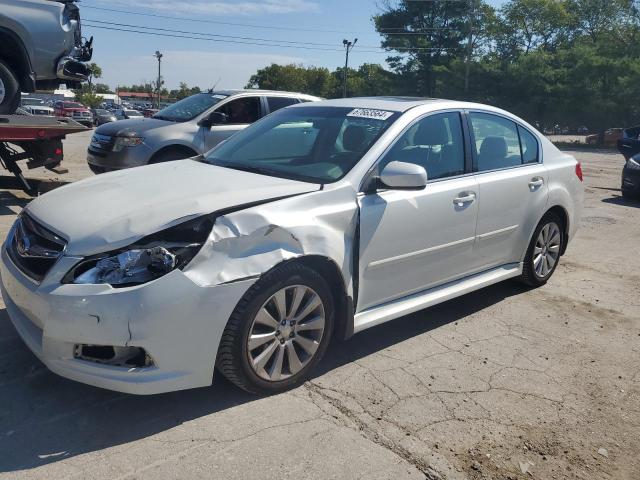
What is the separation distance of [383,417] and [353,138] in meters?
1.90

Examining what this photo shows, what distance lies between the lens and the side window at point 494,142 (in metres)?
4.68

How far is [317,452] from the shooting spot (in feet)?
9.46

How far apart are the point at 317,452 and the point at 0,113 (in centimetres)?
731

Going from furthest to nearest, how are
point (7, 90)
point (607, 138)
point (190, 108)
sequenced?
point (607, 138)
point (190, 108)
point (7, 90)

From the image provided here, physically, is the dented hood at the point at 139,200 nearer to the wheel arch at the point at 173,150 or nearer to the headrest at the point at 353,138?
the headrest at the point at 353,138

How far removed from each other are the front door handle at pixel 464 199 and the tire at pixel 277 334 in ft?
4.44

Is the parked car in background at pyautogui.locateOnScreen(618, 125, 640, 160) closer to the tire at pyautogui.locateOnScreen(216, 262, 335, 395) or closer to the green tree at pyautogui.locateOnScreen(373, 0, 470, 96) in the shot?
the tire at pyautogui.locateOnScreen(216, 262, 335, 395)

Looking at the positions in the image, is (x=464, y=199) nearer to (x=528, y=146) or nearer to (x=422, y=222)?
(x=422, y=222)

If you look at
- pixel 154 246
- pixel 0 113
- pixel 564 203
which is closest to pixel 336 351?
pixel 154 246

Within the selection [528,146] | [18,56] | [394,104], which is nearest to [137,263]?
[394,104]

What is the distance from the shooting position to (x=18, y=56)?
8.18 meters

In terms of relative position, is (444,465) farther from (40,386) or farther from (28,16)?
(28,16)

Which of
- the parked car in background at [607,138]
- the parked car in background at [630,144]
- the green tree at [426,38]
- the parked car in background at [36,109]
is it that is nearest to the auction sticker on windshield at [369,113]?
the parked car in background at [36,109]

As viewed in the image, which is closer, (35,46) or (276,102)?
(35,46)
